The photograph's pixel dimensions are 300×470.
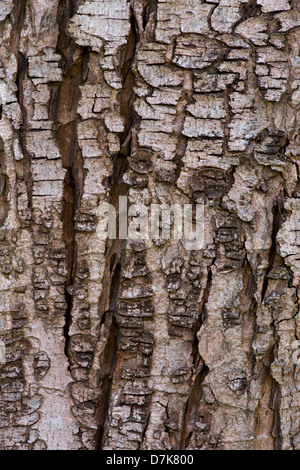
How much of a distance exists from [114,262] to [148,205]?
7.5 inches

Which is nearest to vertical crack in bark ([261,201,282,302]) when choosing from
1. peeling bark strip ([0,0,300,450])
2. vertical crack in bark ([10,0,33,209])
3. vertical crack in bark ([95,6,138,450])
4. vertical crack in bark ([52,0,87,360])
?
peeling bark strip ([0,0,300,450])

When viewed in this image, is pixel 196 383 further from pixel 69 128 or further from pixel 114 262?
pixel 69 128

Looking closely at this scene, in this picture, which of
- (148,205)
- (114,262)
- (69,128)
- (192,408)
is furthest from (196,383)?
(69,128)

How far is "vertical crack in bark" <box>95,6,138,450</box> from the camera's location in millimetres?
1335

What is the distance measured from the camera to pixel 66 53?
136 centimetres

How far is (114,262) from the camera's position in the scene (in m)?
1.37

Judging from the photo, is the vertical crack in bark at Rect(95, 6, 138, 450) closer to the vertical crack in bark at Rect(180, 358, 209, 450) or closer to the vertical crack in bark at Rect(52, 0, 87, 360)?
the vertical crack in bark at Rect(52, 0, 87, 360)

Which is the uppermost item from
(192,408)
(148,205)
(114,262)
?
(148,205)

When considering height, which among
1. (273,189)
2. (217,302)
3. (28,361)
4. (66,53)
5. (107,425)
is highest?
(66,53)

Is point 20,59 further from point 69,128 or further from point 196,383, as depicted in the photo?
point 196,383

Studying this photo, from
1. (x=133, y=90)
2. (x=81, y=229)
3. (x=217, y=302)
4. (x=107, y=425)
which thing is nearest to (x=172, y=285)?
(x=217, y=302)

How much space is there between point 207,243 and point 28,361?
0.61 m

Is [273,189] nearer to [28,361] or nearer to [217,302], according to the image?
[217,302]

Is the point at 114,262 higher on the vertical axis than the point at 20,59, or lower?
lower
